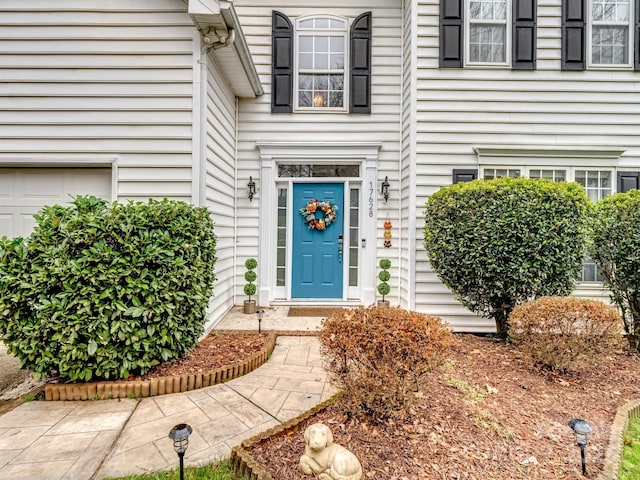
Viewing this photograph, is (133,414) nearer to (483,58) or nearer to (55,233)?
(55,233)

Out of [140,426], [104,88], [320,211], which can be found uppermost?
[104,88]

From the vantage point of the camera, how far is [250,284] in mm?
5332

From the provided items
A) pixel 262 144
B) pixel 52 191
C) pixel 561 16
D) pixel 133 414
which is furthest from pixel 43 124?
pixel 561 16

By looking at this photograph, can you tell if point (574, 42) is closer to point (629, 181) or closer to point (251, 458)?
point (629, 181)

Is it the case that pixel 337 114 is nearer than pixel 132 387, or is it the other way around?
pixel 132 387

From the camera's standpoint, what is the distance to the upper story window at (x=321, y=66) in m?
5.50

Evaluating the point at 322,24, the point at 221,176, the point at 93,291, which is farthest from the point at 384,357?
the point at 322,24

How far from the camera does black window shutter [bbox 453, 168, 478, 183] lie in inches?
188

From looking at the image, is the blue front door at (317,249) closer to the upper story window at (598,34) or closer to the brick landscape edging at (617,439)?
the brick landscape edging at (617,439)

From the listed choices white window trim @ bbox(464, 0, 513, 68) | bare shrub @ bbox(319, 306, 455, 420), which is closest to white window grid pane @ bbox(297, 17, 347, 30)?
white window trim @ bbox(464, 0, 513, 68)

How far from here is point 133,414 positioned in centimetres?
249

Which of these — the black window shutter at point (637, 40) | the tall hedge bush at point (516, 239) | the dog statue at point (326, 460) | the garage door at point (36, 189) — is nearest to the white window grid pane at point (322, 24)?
the tall hedge bush at point (516, 239)

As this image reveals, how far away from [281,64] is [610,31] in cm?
477

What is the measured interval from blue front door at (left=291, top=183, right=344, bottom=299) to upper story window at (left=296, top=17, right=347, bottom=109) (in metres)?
1.36
